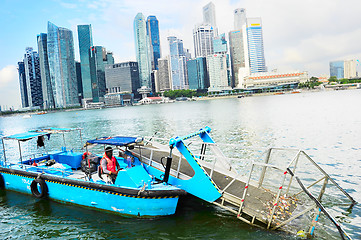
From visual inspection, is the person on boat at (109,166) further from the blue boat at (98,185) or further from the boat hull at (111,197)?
the boat hull at (111,197)

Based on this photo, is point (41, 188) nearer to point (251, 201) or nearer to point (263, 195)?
point (251, 201)

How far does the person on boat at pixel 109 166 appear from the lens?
33.5 feet

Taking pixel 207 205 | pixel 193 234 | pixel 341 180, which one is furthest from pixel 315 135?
pixel 193 234

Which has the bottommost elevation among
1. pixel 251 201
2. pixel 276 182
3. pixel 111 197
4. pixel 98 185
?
pixel 276 182

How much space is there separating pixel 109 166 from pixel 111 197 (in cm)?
126

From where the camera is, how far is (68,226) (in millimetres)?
9805

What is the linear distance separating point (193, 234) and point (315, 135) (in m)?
20.0

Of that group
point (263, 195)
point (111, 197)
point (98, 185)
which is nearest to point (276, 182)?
point (263, 195)

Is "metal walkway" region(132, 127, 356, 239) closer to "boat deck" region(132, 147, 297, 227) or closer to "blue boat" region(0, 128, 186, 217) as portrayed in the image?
"boat deck" region(132, 147, 297, 227)

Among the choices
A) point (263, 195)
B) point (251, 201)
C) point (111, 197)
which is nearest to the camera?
point (251, 201)

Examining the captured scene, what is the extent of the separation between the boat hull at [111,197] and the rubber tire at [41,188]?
0.39ft

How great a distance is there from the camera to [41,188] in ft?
38.7

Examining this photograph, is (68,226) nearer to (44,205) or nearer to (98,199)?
(98,199)

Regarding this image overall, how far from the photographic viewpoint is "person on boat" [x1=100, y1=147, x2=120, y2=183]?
33.5ft
